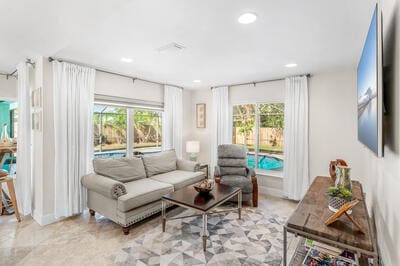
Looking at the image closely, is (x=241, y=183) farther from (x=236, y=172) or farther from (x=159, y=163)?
(x=159, y=163)

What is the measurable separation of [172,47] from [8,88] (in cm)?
332

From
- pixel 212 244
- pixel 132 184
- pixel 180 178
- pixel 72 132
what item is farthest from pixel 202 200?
pixel 72 132

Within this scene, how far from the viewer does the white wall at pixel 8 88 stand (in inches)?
143

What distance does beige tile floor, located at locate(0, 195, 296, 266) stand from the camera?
2137 mm

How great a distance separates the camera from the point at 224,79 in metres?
4.17

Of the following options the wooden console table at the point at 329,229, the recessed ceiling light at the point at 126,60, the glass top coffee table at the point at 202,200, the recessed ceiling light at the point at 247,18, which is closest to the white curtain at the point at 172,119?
the recessed ceiling light at the point at 126,60

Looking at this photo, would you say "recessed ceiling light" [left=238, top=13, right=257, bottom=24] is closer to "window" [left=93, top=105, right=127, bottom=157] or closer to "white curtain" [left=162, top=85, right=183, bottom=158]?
Answer: "window" [left=93, top=105, right=127, bottom=157]

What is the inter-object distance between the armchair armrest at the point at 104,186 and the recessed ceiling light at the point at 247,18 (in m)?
2.36

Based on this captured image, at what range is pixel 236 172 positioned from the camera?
13.1 feet

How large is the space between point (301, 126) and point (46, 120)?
159 inches

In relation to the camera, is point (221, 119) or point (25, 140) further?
point (221, 119)

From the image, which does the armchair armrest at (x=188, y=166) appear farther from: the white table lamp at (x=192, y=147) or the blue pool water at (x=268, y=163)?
the blue pool water at (x=268, y=163)

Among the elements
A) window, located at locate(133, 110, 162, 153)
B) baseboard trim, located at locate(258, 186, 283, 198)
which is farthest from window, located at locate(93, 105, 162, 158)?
baseboard trim, located at locate(258, 186, 283, 198)

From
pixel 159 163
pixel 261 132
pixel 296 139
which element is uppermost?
pixel 261 132
